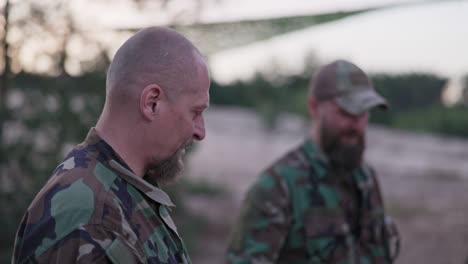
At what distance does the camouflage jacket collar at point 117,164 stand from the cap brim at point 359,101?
75.7 inches

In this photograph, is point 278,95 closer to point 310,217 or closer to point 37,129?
point 37,129

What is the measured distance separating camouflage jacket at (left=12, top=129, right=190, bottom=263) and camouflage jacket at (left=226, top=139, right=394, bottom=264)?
151 cm

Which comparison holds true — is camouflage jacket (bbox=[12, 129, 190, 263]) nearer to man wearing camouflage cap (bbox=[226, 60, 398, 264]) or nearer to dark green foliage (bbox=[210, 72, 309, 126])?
man wearing camouflage cap (bbox=[226, 60, 398, 264])

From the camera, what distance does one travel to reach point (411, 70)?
21281 mm

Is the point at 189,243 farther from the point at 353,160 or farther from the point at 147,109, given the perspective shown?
the point at 147,109

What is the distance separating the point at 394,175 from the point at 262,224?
10537mm

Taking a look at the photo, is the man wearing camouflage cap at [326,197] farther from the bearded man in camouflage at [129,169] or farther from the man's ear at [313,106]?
the bearded man in camouflage at [129,169]

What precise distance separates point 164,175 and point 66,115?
487 cm

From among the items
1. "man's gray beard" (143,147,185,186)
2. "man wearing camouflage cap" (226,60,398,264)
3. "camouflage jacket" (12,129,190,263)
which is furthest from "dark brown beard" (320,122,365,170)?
"camouflage jacket" (12,129,190,263)

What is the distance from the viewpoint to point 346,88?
376cm

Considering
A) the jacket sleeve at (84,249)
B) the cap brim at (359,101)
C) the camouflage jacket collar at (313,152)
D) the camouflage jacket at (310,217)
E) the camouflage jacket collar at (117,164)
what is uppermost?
the camouflage jacket collar at (117,164)

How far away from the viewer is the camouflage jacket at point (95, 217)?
169 centimetres

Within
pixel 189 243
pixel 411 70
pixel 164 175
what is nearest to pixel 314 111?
pixel 164 175

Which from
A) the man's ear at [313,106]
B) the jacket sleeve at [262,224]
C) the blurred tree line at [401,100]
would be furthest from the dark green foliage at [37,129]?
the blurred tree line at [401,100]
